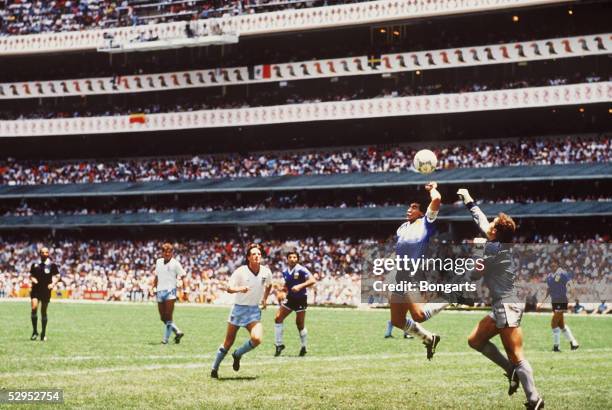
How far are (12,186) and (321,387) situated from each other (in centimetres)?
5856

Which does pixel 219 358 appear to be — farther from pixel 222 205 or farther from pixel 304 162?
pixel 222 205

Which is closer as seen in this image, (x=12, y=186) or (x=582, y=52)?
(x=582, y=52)

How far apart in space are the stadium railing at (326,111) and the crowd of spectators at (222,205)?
487 cm

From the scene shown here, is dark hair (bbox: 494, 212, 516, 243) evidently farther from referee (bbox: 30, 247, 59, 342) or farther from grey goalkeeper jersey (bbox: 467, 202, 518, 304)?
referee (bbox: 30, 247, 59, 342)

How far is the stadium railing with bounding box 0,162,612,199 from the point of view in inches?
2089

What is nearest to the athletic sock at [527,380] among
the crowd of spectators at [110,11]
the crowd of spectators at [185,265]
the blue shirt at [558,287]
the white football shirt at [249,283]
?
the white football shirt at [249,283]

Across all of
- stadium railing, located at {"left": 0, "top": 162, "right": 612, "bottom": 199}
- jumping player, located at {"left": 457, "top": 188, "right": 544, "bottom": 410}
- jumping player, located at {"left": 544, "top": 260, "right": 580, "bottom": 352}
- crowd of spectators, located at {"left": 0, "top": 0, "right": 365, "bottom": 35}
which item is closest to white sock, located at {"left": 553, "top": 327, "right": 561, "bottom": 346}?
jumping player, located at {"left": 544, "top": 260, "right": 580, "bottom": 352}

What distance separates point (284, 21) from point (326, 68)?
12.7 feet

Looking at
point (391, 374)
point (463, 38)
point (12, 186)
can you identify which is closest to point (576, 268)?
point (463, 38)

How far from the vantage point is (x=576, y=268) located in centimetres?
4553

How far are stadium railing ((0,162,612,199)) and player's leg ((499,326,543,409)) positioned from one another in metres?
41.1

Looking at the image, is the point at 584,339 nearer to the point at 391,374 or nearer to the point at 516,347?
the point at 391,374

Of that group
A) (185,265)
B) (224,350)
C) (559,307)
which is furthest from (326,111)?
(224,350)

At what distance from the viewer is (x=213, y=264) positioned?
5797 centimetres
